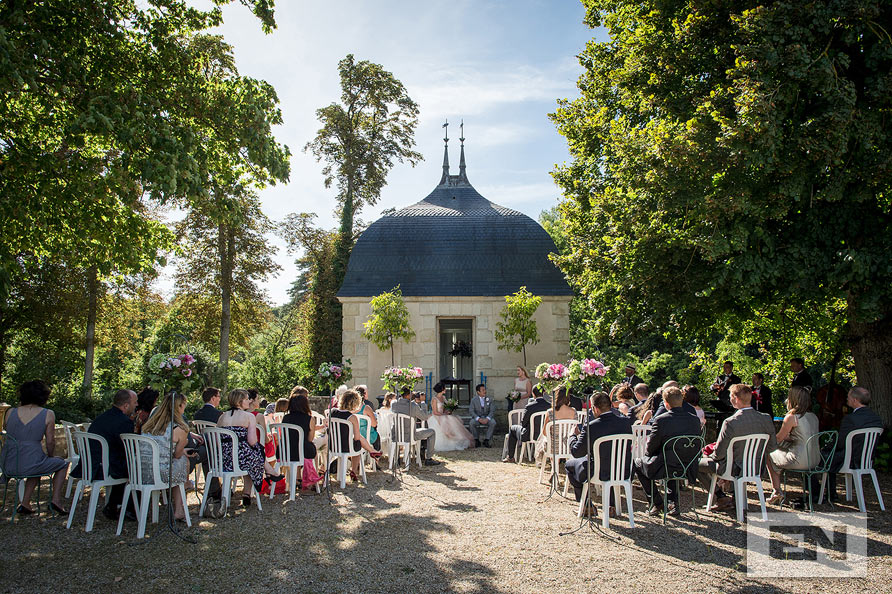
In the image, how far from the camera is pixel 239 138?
809 cm

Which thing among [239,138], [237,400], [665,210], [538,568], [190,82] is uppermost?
[190,82]

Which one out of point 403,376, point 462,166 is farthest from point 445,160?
point 403,376

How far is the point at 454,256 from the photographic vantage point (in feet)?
54.3

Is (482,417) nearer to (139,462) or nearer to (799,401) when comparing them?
(799,401)

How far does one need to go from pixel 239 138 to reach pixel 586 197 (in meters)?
6.79

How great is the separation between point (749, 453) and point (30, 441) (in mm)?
7194

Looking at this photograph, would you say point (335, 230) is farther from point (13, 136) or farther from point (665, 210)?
point (665, 210)

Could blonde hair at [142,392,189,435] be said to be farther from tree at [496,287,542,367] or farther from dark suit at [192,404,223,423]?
tree at [496,287,542,367]

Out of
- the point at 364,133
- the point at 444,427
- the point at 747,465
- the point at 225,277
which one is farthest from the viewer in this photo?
the point at 364,133

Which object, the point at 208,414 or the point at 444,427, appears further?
the point at 444,427

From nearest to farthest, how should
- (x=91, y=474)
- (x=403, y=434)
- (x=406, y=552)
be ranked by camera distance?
(x=406, y=552) → (x=91, y=474) → (x=403, y=434)

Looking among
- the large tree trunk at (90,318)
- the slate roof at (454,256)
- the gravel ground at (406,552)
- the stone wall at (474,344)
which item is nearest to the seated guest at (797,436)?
the gravel ground at (406,552)

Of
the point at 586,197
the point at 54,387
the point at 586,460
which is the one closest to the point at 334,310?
the point at 54,387

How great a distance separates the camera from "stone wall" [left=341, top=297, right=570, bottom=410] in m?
15.7
